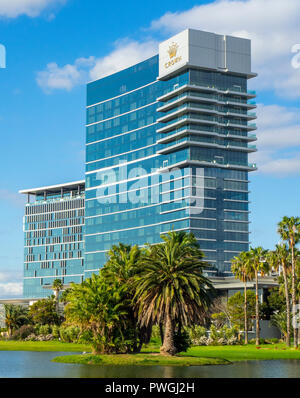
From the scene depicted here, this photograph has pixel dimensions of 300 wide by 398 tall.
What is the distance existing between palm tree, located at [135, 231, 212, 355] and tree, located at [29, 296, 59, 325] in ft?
304

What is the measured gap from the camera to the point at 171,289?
A: 76.6m

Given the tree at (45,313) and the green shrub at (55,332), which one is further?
the tree at (45,313)

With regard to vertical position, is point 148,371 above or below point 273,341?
above

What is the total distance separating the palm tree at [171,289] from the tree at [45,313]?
92759mm

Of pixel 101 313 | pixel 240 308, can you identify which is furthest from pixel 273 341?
pixel 101 313

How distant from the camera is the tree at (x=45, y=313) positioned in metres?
169

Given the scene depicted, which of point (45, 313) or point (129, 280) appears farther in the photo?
point (45, 313)

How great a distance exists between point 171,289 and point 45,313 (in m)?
98.1

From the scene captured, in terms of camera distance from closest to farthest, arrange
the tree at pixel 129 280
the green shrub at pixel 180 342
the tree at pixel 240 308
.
Result: the tree at pixel 129 280, the green shrub at pixel 180 342, the tree at pixel 240 308

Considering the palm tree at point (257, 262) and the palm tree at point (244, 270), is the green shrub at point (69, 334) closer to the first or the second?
the palm tree at point (244, 270)

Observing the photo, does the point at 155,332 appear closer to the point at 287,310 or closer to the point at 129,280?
the point at 287,310

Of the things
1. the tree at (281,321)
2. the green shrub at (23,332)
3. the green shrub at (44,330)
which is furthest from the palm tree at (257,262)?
the green shrub at (23,332)

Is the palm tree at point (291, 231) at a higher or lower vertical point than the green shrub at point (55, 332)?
higher

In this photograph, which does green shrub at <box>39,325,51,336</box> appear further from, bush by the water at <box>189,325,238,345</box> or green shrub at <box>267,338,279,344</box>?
green shrub at <box>267,338,279,344</box>
